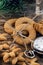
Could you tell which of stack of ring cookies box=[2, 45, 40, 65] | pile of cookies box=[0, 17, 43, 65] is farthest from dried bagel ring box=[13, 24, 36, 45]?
stack of ring cookies box=[2, 45, 40, 65]

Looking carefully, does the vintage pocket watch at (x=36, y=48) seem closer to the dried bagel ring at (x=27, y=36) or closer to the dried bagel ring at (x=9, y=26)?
the dried bagel ring at (x=27, y=36)

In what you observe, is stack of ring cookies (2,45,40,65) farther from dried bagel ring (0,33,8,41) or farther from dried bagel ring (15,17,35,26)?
dried bagel ring (15,17,35,26)

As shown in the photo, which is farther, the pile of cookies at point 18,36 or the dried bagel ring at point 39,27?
the dried bagel ring at point 39,27

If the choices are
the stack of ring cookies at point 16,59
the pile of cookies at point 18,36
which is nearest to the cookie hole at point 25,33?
the pile of cookies at point 18,36

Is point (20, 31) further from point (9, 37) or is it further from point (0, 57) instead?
point (0, 57)

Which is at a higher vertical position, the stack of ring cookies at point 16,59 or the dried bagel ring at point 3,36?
the dried bagel ring at point 3,36

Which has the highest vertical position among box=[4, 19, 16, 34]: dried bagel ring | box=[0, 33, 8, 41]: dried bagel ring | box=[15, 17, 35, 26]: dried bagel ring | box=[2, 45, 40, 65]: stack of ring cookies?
box=[15, 17, 35, 26]: dried bagel ring

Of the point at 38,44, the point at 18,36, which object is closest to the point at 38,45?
the point at 38,44

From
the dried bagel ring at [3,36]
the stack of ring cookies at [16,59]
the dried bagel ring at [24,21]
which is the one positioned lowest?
the stack of ring cookies at [16,59]
